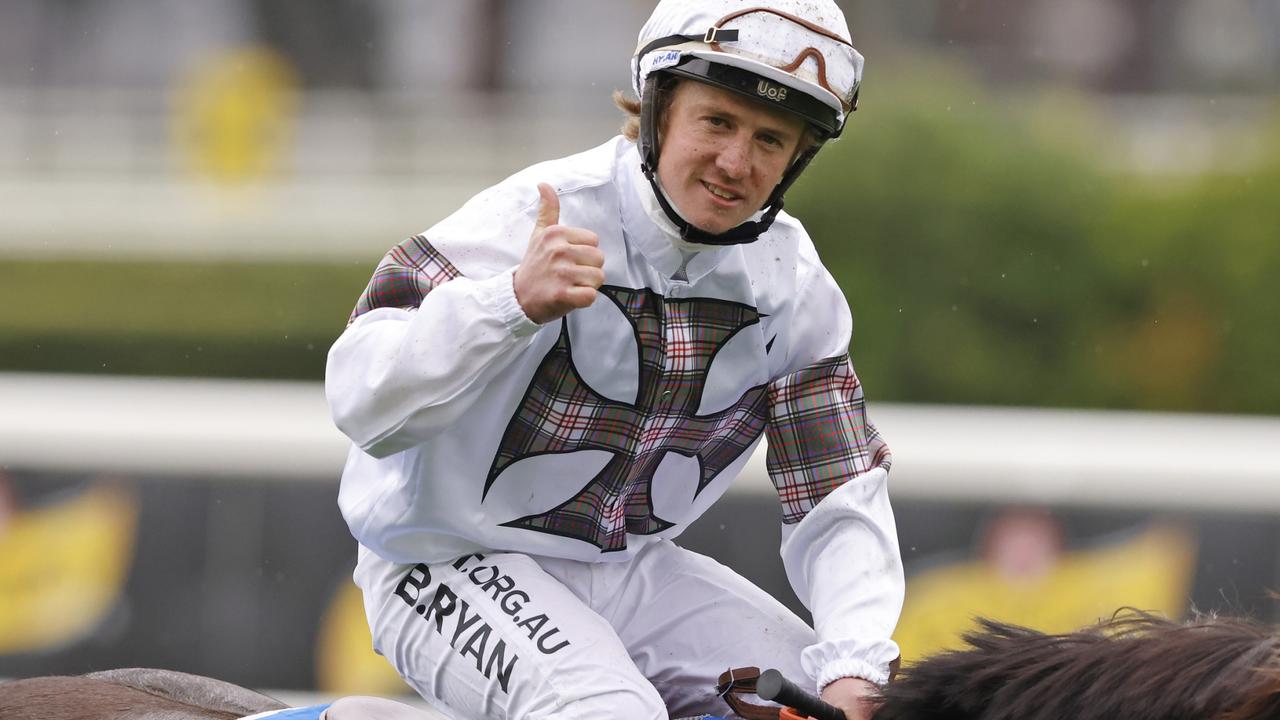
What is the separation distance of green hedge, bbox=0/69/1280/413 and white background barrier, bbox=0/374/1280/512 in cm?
512

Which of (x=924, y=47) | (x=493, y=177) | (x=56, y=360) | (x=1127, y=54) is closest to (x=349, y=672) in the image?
(x=56, y=360)

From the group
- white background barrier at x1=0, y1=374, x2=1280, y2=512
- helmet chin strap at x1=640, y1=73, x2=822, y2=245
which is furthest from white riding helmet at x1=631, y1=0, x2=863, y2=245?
white background barrier at x1=0, y1=374, x2=1280, y2=512

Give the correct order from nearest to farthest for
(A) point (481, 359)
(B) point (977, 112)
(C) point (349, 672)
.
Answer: (A) point (481, 359) → (C) point (349, 672) → (B) point (977, 112)

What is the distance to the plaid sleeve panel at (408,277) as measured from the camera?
273cm

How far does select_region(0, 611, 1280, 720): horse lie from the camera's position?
2.17m

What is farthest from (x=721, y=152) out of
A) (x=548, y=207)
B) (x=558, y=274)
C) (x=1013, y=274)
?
(x=1013, y=274)

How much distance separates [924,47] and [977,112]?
408 centimetres

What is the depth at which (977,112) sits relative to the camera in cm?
1422

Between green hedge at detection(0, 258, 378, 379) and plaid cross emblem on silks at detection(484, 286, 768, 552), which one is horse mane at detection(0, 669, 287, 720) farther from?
green hedge at detection(0, 258, 378, 379)

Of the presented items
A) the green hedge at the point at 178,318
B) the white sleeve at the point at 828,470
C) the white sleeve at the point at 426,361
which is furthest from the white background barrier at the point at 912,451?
the green hedge at the point at 178,318

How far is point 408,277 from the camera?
108 inches

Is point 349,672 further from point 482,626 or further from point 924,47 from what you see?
point 924,47

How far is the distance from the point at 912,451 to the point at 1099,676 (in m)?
5.32

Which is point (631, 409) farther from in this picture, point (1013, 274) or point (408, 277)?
point (1013, 274)
